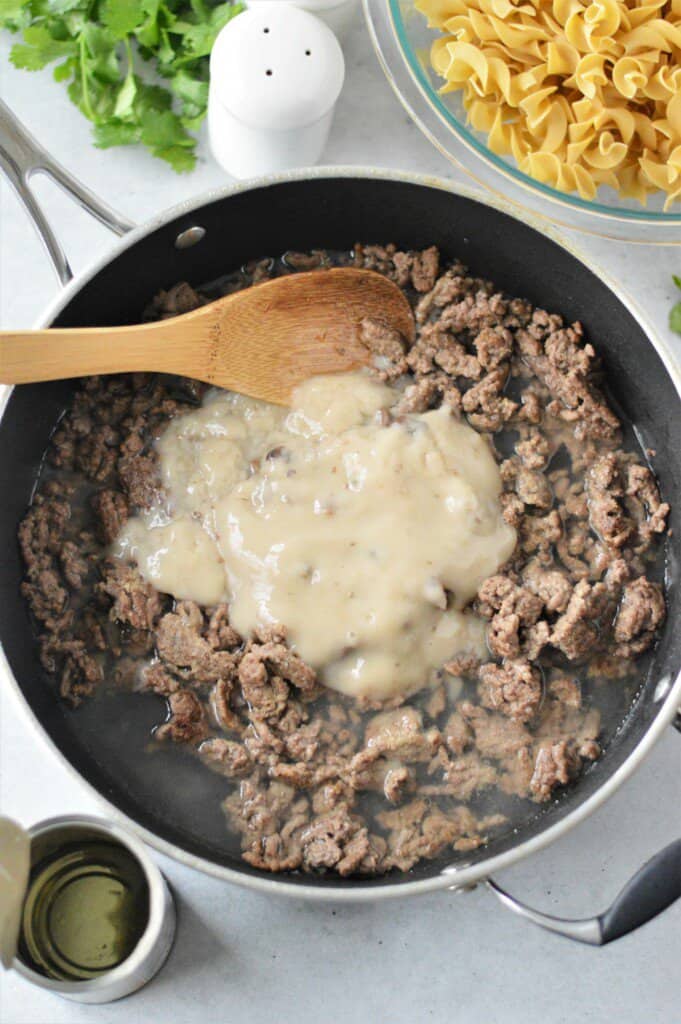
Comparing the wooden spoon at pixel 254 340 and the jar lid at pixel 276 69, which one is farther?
the jar lid at pixel 276 69

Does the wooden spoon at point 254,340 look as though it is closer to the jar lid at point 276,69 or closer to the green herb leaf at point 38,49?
the jar lid at point 276,69

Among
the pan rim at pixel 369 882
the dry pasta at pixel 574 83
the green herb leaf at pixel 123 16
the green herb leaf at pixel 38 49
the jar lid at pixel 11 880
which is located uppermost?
the dry pasta at pixel 574 83

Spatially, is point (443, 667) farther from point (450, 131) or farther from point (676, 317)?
point (450, 131)

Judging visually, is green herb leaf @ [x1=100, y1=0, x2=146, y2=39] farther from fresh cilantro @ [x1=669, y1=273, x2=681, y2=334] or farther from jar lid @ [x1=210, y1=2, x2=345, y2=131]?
fresh cilantro @ [x1=669, y1=273, x2=681, y2=334]

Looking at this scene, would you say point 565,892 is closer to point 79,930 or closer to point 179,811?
point 179,811

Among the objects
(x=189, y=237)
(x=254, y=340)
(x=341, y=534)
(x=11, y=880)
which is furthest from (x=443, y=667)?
(x=189, y=237)

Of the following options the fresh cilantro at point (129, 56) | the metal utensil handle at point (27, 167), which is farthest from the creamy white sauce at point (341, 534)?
the fresh cilantro at point (129, 56)
